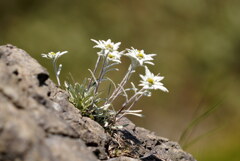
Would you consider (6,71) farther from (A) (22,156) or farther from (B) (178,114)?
(B) (178,114)

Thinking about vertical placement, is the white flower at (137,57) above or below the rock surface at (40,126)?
above

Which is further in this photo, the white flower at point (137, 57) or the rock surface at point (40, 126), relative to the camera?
the white flower at point (137, 57)

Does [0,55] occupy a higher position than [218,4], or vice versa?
[218,4]

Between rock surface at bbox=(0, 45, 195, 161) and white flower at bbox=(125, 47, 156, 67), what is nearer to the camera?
rock surface at bbox=(0, 45, 195, 161)

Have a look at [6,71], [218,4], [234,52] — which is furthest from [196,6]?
[6,71]

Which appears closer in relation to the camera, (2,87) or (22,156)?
(22,156)

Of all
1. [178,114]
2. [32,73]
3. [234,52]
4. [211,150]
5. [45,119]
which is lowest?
[45,119]

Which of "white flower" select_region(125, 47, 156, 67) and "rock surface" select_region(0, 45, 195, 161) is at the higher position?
"white flower" select_region(125, 47, 156, 67)

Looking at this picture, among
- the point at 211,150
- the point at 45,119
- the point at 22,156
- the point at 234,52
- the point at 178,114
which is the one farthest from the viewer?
the point at 234,52
